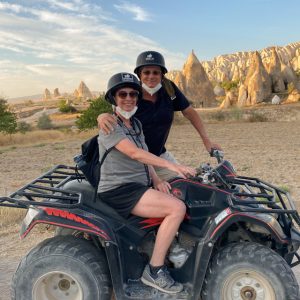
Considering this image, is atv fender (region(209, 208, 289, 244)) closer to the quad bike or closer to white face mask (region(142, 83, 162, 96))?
the quad bike

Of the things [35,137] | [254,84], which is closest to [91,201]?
[35,137]

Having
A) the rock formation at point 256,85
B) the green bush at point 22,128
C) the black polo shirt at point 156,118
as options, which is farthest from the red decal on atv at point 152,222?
the rock formation at point 256,85

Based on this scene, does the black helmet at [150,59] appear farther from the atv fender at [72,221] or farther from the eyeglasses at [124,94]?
the atv fender at [72,221]

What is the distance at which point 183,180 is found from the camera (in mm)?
3936

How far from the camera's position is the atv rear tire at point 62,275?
3.72 meters

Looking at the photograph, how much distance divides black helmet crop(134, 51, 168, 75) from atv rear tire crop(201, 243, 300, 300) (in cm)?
191

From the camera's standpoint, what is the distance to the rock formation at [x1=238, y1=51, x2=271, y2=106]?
60906mm

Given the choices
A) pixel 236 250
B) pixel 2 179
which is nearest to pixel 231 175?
A: pixel 236 250

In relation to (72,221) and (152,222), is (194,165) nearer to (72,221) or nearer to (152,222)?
(152,222)

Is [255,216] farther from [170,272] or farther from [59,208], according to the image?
[59,208]

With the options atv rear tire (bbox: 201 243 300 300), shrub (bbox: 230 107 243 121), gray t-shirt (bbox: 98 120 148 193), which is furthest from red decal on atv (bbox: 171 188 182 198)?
shrub (bbox: 230 107 243 121)

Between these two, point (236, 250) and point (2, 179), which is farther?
point (2, 179)

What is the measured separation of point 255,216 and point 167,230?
75 centimetres

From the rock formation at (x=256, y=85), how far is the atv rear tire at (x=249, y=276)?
2298 inches
